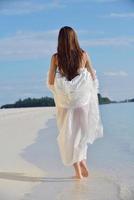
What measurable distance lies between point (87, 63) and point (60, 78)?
23 cm

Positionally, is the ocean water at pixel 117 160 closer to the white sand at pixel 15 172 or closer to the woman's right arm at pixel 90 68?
the white sand at pixel 15 172

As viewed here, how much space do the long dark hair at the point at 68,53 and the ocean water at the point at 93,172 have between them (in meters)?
0.71

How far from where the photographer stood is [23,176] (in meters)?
4.10

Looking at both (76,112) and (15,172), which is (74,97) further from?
(15,172)

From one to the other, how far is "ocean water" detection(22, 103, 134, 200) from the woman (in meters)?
0.20

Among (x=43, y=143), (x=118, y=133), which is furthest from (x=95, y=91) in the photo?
(x=118, y=133)

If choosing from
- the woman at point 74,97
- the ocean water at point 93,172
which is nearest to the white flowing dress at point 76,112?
the woman at point 74,97

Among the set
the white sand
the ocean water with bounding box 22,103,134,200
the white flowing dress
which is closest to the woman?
the white flowing dress

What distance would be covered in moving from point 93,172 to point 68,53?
91 centimetres

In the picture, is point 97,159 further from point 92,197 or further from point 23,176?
point 92,197

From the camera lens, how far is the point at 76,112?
4.08 meters

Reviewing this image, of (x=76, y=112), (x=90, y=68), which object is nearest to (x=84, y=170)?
(x=76, y=112)

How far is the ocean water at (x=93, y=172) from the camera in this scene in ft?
11.5

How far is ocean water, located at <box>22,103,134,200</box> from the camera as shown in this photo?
11.5ft
